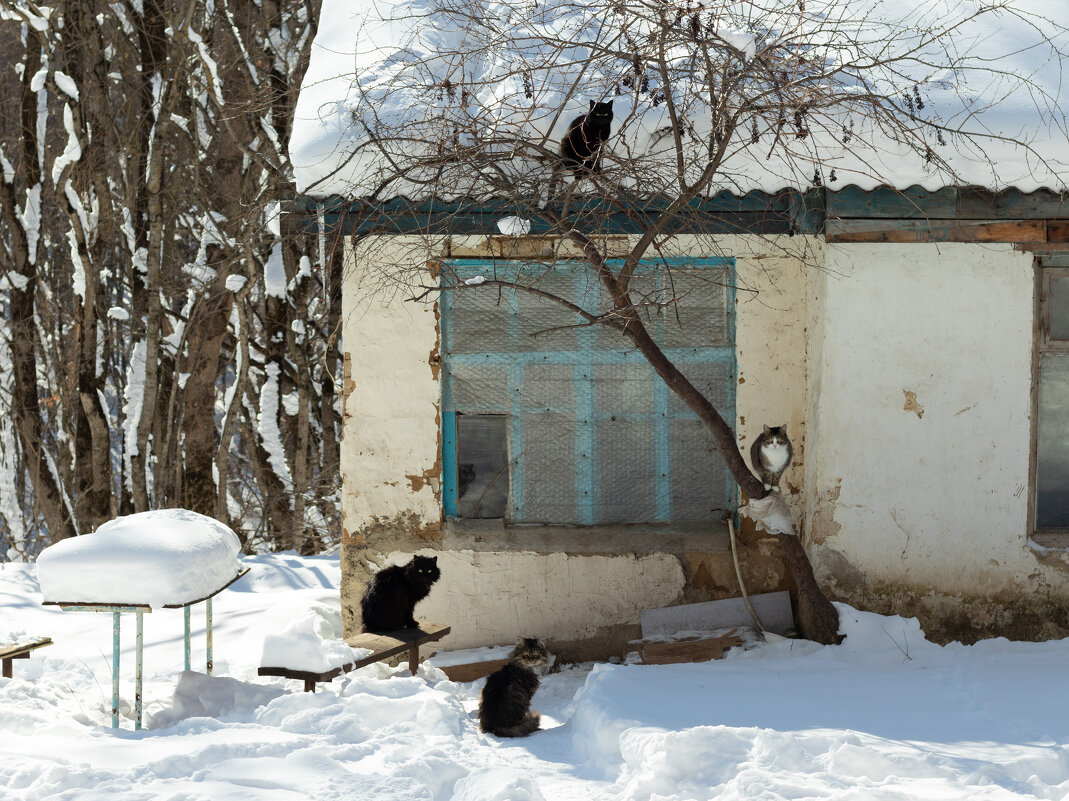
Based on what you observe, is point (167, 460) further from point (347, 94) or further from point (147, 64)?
point (347, 94)

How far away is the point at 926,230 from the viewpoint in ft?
19.0

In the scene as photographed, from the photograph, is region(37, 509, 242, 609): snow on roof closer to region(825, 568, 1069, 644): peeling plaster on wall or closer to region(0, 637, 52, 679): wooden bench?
region(0, 637, 52, 679): wooden bench

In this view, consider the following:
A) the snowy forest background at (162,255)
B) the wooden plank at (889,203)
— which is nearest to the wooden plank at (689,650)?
the wooden plank at (889,203)

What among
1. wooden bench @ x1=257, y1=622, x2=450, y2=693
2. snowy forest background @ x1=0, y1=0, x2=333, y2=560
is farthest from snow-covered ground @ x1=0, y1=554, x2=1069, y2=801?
snowy forest background @ x1=0, y1=0, x2=333, y2=560

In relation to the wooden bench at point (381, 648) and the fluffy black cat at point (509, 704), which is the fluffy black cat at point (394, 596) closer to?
the wooden bench at point (381, 648)

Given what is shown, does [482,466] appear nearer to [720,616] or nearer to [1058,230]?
[720,616]

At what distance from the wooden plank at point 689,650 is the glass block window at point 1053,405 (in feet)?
6.33

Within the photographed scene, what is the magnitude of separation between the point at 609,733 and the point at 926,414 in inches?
106

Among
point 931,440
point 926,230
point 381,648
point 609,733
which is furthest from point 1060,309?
point 381,648

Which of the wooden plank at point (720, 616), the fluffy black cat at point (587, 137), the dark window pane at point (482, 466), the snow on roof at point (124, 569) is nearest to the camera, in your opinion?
the snow on roof at point (124, 569)

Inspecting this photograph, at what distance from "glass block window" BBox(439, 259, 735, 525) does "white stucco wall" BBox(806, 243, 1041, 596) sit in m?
0.85

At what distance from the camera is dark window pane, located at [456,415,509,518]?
Answer: 661 cm

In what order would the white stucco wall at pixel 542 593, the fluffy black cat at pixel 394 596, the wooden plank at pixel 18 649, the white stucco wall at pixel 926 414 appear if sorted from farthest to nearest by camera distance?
Answer: the white stucco wall at pixel 542 593 < the fluffy black cat at pixel 394 596 < the white stucco wall at pixel 926 414 < the wooden plank at pixel 18 649

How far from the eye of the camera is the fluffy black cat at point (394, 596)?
593 cm
